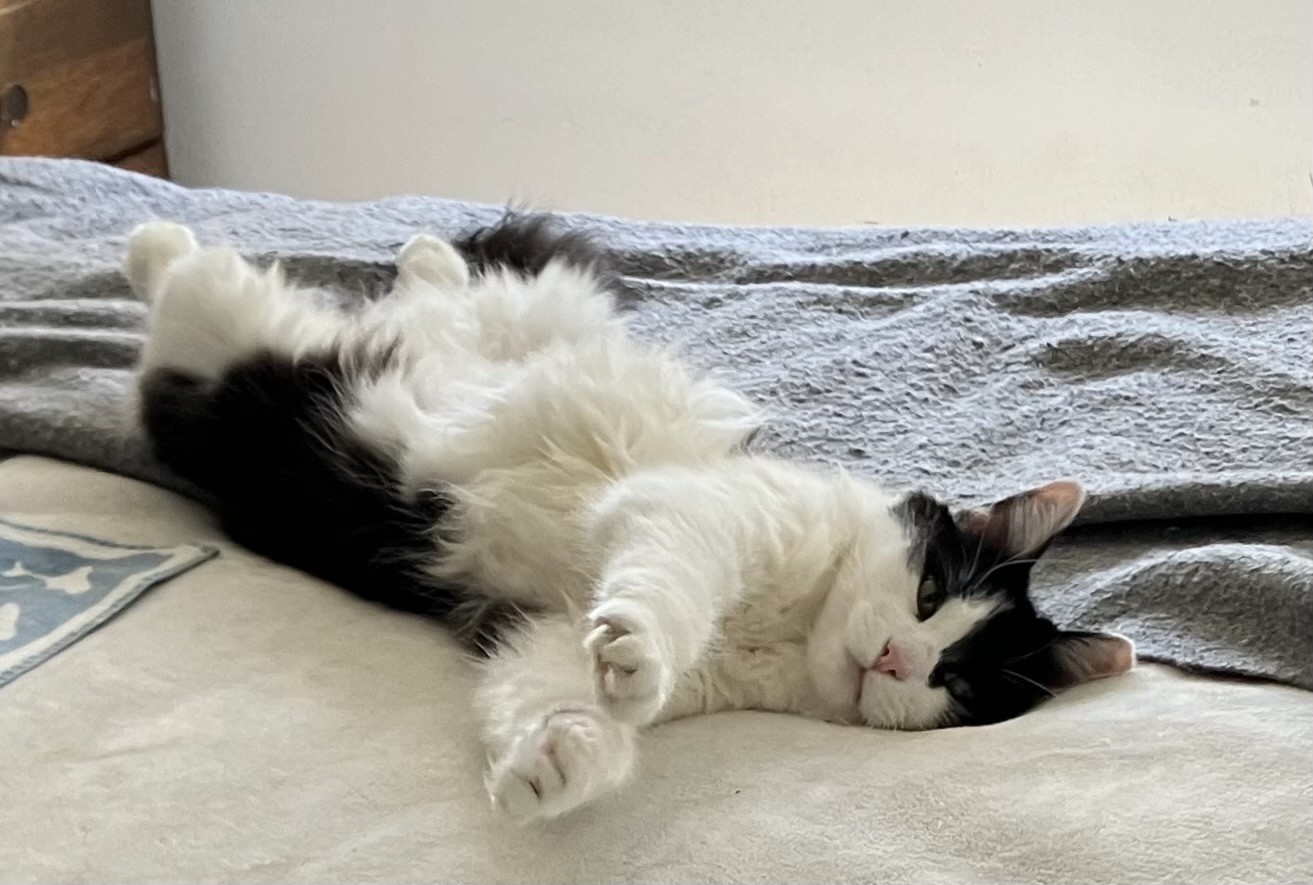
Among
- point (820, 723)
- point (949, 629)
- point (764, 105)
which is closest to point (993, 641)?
point (949, 629)

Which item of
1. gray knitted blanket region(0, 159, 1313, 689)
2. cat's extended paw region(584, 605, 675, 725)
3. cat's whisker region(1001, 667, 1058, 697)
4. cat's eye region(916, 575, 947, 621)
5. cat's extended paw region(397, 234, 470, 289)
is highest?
cat's extended paw region(397, 234, 470, 289)

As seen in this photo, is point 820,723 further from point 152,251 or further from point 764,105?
point 764,105

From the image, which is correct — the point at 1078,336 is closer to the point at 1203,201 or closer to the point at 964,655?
the point at 964,655

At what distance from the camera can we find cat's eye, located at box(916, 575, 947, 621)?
1221 mm

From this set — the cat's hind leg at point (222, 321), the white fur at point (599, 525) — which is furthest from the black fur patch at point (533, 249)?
the cat's hind leg at point (222, 321)

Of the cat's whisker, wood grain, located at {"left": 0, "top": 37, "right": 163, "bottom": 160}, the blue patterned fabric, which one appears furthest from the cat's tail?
wood grain, located at {"left": 0, "top": 37, "right": 163, "bottom": 160}

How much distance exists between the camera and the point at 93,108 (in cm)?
316

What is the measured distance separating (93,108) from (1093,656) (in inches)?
113

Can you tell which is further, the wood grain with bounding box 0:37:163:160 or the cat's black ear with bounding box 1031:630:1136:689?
the wood grain with bounding box 0:37:163:160

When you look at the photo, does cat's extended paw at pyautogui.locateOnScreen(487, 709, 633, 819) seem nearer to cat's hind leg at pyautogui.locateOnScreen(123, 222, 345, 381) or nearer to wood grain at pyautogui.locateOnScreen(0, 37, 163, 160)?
cat's hind leg at pyautogui.locateOnScreen(123, 222, 345, 381)

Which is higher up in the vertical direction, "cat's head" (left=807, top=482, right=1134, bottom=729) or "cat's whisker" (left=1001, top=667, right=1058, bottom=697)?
"cat's head" (left=807, top=482, right=1134, bottom=729)

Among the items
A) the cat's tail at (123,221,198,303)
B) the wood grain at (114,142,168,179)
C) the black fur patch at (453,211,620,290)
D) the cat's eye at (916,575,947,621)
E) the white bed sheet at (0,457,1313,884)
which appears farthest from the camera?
the wood grain at (114,142,168,179)

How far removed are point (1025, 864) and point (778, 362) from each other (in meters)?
0.96

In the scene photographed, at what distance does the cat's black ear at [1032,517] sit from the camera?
4.01 feet
